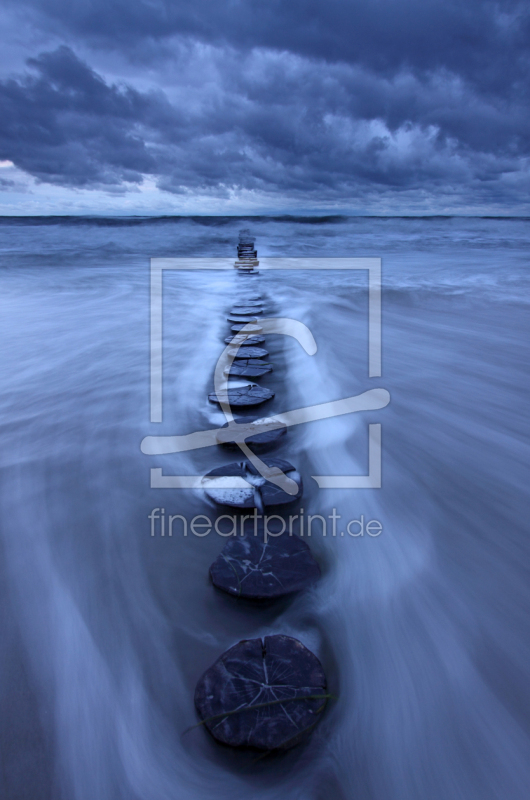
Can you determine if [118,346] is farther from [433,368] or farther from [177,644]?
[177,644]

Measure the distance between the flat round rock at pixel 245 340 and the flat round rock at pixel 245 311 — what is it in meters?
1.13

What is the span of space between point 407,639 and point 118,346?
396 centimetres

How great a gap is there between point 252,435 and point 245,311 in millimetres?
3784

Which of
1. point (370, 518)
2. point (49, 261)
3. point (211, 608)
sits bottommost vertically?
point (211, 608)

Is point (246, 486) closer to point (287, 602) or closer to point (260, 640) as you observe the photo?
point (287, 602)

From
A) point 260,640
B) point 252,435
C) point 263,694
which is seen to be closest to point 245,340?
point 252,435

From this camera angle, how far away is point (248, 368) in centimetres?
370

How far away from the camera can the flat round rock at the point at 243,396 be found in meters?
2.93

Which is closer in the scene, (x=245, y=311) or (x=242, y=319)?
(x=242, y=319)

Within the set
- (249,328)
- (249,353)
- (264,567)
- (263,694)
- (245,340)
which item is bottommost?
(263,694)

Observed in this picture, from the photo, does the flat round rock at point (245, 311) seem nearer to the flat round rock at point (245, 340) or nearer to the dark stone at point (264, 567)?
the flat round rock at point (245, 340)

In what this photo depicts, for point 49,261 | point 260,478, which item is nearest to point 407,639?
point 260,478

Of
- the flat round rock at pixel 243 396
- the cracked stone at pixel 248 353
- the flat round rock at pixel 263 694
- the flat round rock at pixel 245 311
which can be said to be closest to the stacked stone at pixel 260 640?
the flat round rock at pixel 263 694

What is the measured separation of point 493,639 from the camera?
4.56ft
